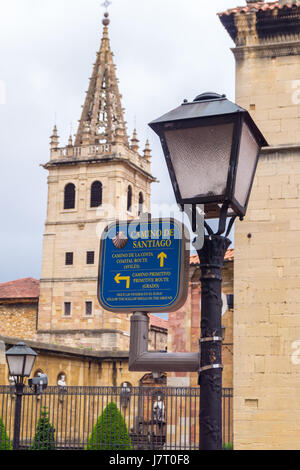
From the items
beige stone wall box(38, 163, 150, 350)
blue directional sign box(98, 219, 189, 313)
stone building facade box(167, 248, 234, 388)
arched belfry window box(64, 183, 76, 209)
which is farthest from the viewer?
arched belfry window box(64, 183, 76, 209)

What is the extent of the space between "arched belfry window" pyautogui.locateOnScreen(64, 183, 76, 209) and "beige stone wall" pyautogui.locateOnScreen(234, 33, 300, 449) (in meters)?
48.2

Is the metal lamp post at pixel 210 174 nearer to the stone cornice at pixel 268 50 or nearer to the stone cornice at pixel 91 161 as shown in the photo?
the stone cornice at pixel 268 50

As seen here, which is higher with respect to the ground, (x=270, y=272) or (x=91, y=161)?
(x=91, y=161)

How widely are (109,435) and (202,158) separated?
17439mm

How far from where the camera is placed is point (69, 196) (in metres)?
61.2

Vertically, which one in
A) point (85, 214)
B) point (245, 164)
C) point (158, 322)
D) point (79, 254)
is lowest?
point (245, 164)

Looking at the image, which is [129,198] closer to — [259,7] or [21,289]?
[21,289]

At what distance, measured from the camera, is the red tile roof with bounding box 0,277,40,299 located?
5719cm

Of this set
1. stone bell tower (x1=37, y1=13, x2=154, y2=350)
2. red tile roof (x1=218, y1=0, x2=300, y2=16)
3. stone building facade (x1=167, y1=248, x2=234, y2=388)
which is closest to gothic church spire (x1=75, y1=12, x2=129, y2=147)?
stone bell tower (x1=37, y1=13, x2=154, y2=350)

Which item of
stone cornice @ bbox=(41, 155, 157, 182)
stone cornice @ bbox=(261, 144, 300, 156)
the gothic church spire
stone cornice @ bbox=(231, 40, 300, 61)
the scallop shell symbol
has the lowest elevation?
the scallop shell symbol

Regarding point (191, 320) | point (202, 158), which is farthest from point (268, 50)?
point (191, 320)

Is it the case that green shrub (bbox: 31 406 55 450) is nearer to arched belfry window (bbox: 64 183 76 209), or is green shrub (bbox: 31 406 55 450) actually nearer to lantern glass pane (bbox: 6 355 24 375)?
lantern glass pane (bbox: 6 355 24 375)

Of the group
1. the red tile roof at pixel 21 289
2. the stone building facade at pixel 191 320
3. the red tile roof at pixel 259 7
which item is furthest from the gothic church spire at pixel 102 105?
the red tile roof at pixel 259 7
